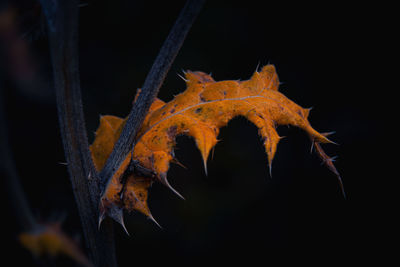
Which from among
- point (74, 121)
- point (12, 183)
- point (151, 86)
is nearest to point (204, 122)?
point (151, 86)

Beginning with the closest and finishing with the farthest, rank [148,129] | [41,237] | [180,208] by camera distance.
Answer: [148,129]
[41,237]
[180,208]

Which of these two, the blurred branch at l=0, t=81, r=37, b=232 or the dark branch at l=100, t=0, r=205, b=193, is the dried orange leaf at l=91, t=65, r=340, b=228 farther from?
the blurred branch at l=0, t=81, r=37, b=232

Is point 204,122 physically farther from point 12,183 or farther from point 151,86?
point 12,183

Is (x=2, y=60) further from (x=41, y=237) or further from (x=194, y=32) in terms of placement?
(x=194, y=32)

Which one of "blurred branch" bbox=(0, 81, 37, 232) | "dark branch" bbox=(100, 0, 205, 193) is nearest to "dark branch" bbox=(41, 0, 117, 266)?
"dark branch" bbox=(100, 0, 205, 193)

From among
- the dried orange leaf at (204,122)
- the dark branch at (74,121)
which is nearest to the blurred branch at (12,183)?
the dark branch at (74,121)

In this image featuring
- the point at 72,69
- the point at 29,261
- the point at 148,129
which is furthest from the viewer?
the point at 29,261

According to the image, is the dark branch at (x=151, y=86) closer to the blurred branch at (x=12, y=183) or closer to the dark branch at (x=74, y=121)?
the dark branch at (x=74, y=121)

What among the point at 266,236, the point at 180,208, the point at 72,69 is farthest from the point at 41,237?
the point at 266,236
